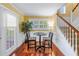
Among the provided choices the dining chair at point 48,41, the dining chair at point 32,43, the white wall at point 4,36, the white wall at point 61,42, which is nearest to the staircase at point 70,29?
the white wall at point 61,42

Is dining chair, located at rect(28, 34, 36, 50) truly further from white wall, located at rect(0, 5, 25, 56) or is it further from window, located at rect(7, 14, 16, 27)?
window, located at rect(7, 14, 16, 27)

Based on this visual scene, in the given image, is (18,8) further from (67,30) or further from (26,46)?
(67,30)

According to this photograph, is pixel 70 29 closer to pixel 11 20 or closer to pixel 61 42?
pixel 61 42

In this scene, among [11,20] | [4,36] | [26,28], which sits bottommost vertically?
[4,36]

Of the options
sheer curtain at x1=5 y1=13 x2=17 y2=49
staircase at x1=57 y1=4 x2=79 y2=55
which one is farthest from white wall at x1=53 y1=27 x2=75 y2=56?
sheer curtain at x1=5 y1=13 x2=17 y2=49

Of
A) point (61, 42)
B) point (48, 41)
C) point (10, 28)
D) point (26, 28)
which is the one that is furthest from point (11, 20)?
point (61, 42)

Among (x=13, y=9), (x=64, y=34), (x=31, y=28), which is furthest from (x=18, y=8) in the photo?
(x=64, y=34)

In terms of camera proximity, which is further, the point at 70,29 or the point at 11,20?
the point at 70,29

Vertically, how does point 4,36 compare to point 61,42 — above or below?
above

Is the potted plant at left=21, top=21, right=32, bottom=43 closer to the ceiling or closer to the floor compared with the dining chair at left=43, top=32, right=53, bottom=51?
closer to the ceiling

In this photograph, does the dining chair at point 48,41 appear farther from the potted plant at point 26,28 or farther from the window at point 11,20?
the window at point 11,20

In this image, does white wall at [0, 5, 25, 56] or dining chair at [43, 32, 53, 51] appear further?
dining chair at [43, 32, 53, 51]

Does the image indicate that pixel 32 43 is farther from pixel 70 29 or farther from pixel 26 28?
pixel 70 29

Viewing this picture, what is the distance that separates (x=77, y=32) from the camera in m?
2.17
